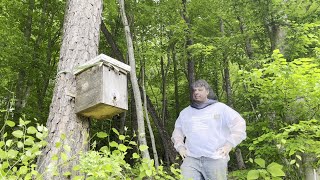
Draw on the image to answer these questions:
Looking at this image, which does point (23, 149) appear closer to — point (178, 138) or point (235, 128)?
point (178, 138)

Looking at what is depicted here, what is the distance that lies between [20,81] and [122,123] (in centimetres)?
340

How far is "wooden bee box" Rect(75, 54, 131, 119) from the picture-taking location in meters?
2.73

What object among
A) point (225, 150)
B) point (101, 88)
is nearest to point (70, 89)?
point (101, 88)

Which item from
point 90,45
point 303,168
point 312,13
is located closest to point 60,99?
point 90,45

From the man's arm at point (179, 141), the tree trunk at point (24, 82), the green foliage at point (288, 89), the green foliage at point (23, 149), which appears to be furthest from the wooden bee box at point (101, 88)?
the tree trunk at point (24, 82)

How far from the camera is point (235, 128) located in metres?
3.30

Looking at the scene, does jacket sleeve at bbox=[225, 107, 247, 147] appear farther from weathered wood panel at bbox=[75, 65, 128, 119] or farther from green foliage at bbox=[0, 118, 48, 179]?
green foliage at bbox=[0, 118, 48, 179]

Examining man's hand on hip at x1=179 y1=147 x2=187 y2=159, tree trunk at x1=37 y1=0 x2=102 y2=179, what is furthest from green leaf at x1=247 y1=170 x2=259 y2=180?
man's hand on hip at x1=179 y1=147 x2=187 y2=159

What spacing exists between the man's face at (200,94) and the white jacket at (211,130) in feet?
0.32

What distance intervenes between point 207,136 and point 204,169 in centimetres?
31

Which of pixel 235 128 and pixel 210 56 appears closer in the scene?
pixel 235 128

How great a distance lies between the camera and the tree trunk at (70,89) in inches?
110

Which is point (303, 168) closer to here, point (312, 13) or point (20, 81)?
point (312, 13)

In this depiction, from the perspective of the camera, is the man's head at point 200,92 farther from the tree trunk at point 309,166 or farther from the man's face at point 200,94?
the tree trunk at point 309,166
